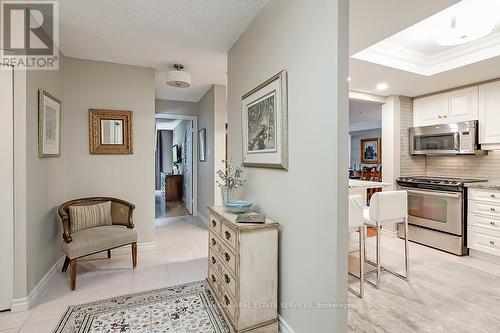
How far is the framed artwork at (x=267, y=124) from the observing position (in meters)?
1.79

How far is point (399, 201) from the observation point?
2535 millimetres

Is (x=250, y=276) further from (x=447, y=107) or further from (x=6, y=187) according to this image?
(x=447, y=107)

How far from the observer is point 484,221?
125 inches

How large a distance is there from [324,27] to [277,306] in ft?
6.28

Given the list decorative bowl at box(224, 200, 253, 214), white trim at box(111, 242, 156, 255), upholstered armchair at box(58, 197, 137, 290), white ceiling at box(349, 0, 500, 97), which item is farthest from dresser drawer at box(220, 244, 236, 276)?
white ceiling at box(349, 0, 500, 97)

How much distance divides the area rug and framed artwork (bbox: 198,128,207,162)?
3.44m

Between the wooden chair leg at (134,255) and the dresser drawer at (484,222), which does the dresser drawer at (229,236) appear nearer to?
the wooden chair leg at (134,255)

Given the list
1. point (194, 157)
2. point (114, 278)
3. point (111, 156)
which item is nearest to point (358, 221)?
point (114, 278)

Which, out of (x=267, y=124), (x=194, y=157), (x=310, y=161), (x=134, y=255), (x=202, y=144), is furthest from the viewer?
(x=194, y=157)

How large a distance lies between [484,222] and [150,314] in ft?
13.2

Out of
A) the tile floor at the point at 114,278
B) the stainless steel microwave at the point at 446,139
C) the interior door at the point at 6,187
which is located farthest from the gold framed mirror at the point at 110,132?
the stainless steel microwave at the point at 446,139

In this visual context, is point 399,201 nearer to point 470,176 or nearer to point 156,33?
point 470,176

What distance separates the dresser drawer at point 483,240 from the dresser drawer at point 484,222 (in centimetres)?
5

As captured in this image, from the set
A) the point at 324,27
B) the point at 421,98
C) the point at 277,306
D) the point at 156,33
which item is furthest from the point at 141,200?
the point at 421,98
